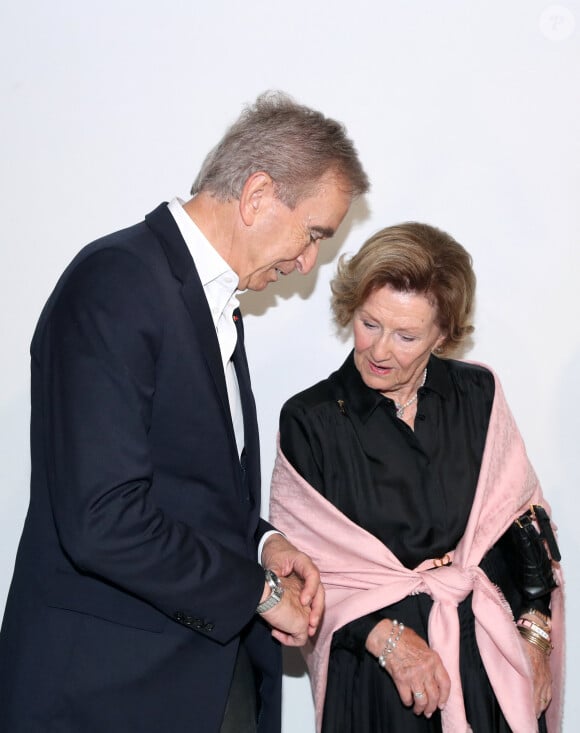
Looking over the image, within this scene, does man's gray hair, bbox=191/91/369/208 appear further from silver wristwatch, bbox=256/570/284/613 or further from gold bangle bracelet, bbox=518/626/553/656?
gold bangle bracelet, bbox=518/626/553/656

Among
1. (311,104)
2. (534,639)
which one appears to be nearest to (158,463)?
(534,639)

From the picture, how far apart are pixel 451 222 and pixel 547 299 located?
340 millimetres

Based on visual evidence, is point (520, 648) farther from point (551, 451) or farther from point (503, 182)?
point (503, 182)

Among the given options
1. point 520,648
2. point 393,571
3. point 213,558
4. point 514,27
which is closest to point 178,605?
point 213,558

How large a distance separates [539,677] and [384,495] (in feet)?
1.78

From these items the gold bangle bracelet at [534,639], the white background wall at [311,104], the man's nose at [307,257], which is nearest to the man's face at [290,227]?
the man's nose at [307,257]

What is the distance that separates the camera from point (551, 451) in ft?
8.37

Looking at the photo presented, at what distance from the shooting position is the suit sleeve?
52.6 inches

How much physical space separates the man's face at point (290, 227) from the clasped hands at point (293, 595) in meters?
0.54

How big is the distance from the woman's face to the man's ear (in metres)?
0.46

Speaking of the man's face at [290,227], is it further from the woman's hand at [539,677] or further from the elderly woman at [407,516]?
the woman's hand at [539,677]

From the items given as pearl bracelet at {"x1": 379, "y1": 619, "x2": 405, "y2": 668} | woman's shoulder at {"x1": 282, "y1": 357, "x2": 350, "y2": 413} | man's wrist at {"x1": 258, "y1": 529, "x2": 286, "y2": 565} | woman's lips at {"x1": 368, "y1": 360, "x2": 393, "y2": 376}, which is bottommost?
pearl bracelet at {"x1": 379, "y1": 619, "x2": 405, "y2": 668}

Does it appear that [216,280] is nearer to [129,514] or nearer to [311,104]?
[129,514]

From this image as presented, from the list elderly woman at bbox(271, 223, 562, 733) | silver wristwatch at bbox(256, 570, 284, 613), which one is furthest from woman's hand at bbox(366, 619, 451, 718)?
silver wristwatch at bbox(256, 570, 284, 613)
